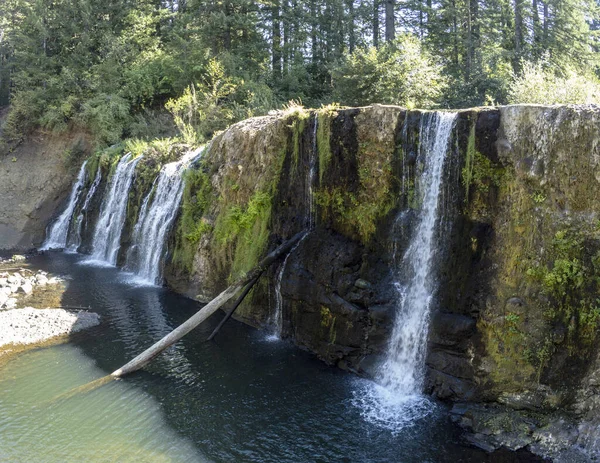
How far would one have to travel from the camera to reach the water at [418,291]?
10117 mm

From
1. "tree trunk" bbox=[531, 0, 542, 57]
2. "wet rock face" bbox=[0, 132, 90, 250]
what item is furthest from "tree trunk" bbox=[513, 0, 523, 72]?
"wet rock face" bbox=[0, 132, 90, 250]

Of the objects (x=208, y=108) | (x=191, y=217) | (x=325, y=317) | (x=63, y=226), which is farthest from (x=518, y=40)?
(x=63, y=226)

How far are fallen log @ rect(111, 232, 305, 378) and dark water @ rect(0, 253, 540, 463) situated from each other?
11.2 inches

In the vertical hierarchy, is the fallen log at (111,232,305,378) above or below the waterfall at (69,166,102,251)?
below

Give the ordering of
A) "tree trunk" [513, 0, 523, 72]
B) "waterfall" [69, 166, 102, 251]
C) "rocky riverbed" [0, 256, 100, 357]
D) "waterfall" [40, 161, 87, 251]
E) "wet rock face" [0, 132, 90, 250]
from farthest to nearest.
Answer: "wet rock face" [0, 132, 90, 250] < "waterfall" [40, 161, 87, 251] < "waterfall" [69, 166, 102, 251] < "tree trunk" [513, 0, 523, 72] < "rocky riverbed" [0, 256, 100, 357]

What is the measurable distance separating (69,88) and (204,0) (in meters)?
10.5

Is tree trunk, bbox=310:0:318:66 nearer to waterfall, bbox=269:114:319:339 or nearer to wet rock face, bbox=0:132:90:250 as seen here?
wet rock face, bbox=0:132:90:250

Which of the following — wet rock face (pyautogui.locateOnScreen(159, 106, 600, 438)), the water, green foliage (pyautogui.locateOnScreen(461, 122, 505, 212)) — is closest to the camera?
wet rock face (pyautogui.locateOnScreen(159, 106, 600, 438))

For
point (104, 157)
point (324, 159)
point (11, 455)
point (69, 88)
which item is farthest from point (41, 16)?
point (11, 455)

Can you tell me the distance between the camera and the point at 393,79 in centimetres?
1767

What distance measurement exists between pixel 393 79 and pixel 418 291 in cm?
995

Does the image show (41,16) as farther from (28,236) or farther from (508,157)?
Answer: (508,157)

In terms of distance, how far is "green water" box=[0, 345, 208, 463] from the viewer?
820 cm

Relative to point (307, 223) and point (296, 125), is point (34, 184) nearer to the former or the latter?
point (296, 125)
